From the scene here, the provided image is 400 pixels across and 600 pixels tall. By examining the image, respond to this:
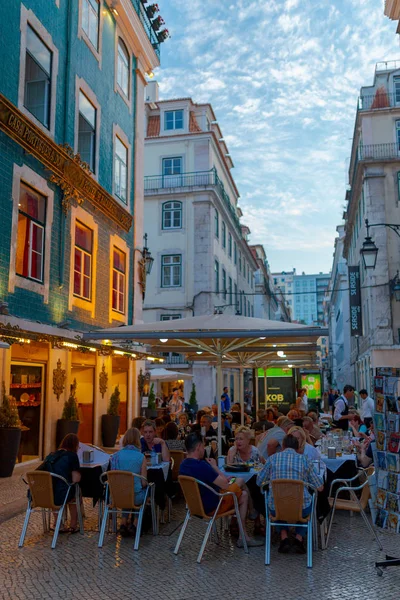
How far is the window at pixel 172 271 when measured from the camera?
113 ft

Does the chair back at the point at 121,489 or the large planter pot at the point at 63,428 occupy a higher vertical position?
the large planter pot at the point at 63,428

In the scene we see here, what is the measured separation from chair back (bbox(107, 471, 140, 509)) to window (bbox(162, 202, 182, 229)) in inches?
1127

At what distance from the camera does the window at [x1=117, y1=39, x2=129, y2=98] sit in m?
18.8

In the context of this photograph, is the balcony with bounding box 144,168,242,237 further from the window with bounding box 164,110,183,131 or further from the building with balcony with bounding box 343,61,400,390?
the building with balcony with bounding box 343,61,400,390

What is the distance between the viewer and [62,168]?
13773mm

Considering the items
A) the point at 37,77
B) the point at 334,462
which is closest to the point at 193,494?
the point at 334,462

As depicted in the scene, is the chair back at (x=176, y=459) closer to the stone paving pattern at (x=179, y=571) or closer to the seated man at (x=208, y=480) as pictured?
the stone paving pattern at (x=179, y=571)

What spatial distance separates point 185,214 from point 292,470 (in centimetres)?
2914

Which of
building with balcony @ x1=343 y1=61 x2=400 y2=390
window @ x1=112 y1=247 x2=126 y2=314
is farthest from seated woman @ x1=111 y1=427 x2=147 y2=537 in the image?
building with balcony @ x1=343 y1=61 x2=400 y2=390

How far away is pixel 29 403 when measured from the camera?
1254 centimetres

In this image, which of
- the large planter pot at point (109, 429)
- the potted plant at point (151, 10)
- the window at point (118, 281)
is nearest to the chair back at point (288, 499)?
the large planter pot at point (109, 429)

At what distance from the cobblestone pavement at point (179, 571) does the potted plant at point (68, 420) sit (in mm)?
6007

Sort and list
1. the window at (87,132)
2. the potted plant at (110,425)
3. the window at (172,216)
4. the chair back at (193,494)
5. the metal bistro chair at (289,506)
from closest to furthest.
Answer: the metal bistro chair at (289,506) → the chair back at (193,494) → the window at (87,132) → the potted plant at (110,425) → the window at (172,216)

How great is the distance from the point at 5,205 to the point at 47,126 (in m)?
2.81
